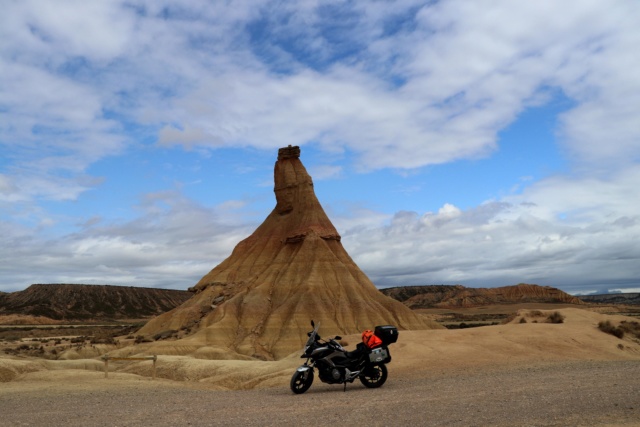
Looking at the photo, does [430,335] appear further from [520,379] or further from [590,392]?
[590,392]

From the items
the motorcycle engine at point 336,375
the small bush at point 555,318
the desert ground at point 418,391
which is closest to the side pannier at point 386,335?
the desert ground at point 418,391

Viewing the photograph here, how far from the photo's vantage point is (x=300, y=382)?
15.3m

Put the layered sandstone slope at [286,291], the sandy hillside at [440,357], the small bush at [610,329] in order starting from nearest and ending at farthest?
the sandy hillside at [440,357]
the small bush at [610,329]
the layered sandstone slope at [286,291]

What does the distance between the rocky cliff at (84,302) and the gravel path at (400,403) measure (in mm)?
137510

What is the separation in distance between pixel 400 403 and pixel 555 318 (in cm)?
1949

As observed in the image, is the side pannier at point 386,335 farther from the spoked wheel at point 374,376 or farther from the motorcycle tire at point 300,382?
the motorcycle tire at point 300,382

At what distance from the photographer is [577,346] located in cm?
2133

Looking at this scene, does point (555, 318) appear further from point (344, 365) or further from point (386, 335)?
point (344, 365)

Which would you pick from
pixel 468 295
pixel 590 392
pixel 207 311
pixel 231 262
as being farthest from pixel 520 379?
pixel 468 295

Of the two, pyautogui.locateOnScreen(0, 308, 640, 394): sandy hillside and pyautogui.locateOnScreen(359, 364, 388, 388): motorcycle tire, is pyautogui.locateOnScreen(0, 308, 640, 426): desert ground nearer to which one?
pyautogui.locateOnScreen(0, 308, 640, 394): sandy hillside

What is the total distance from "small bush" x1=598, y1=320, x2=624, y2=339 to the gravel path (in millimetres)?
8793

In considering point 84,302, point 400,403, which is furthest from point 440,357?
point 84,302

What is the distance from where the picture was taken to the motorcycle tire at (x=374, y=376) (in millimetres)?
15352

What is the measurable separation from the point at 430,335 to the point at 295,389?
10263 mm
